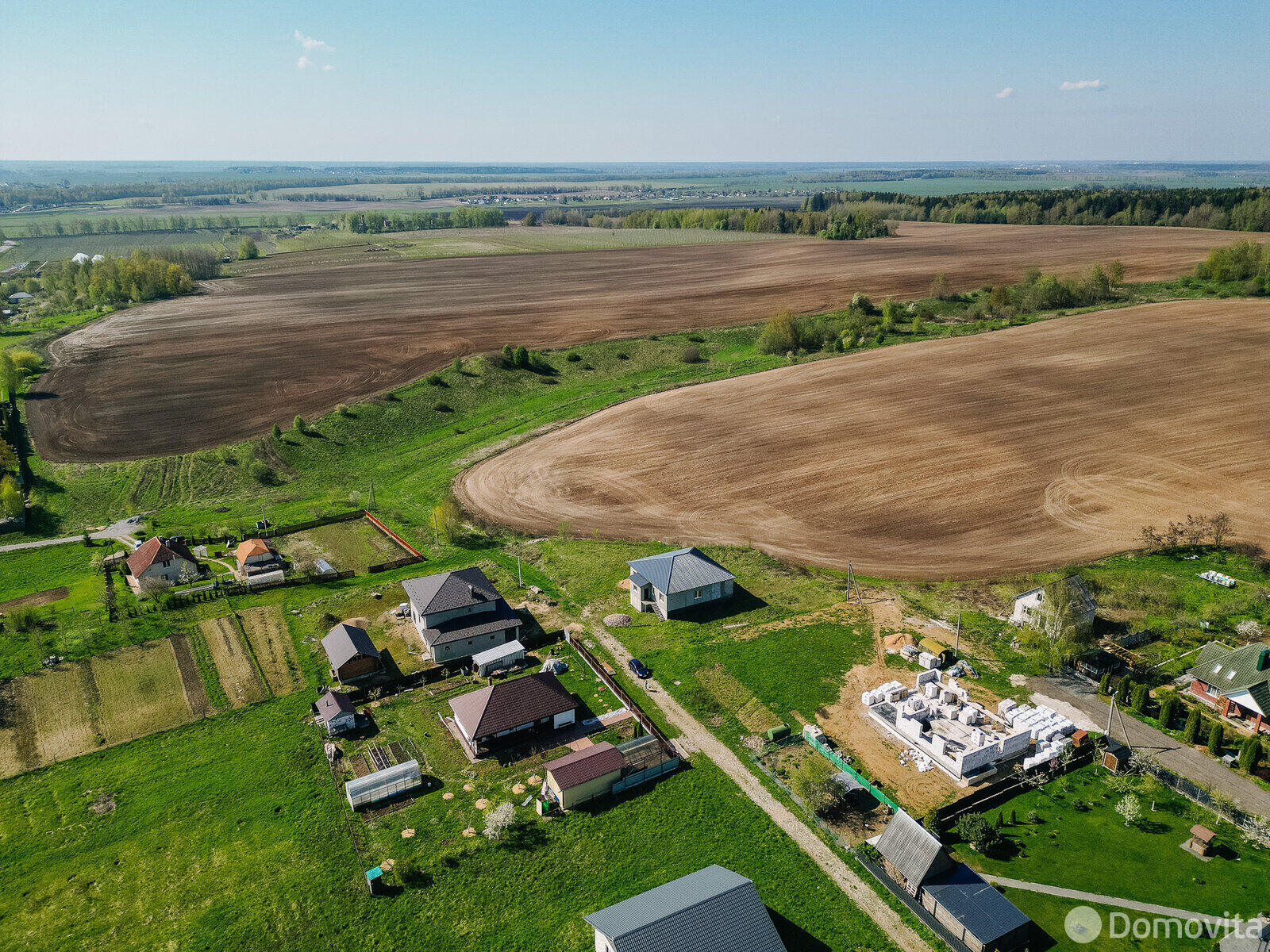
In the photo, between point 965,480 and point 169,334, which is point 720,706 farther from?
point 169,334

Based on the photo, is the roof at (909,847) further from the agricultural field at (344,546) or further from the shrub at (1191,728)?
the agricultural field at (344,546)

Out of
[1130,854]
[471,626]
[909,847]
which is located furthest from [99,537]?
[1130,854]

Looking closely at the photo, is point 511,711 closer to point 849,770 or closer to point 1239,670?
point 849,770

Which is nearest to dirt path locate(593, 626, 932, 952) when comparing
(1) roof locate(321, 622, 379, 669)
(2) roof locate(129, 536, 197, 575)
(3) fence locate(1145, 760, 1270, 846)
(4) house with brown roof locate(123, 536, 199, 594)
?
(1) roof locate(321, 622, 379, 669)

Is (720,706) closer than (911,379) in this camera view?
Yes

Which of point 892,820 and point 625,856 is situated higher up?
point 892,820

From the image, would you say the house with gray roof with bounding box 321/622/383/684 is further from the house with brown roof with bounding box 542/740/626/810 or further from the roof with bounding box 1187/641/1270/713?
the roof with bounding box 1187/641/1270/713

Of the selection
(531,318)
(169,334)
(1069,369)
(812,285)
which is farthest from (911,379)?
(169,334)
